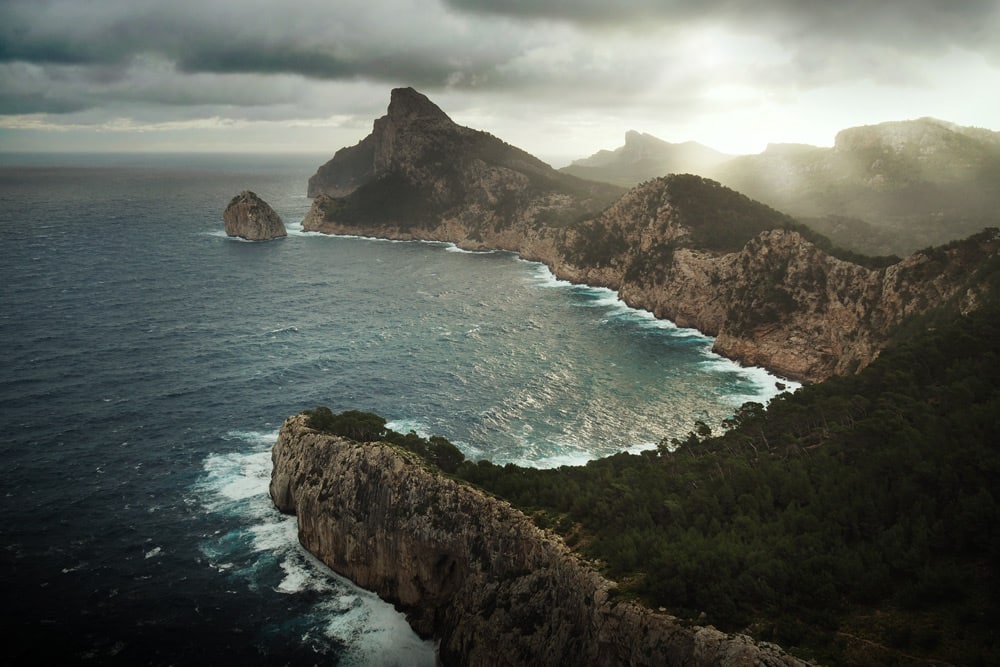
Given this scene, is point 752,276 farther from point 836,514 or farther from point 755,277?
point 836,514

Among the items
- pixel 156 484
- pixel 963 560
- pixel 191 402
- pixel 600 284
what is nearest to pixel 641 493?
pixel 963 560

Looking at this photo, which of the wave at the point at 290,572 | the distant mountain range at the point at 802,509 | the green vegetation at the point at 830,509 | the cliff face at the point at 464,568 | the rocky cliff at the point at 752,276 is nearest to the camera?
the green vegetation at the point at 830,509

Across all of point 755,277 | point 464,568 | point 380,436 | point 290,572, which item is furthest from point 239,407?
point 755,277

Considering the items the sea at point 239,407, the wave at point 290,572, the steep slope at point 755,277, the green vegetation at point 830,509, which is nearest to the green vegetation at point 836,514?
the green vegetation at point 830,509

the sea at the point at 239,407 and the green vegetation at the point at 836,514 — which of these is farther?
the sea at the point at 239,407

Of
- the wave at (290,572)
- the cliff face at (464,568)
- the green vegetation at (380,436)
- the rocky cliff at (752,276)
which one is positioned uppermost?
the rocky cliff at (752,276)

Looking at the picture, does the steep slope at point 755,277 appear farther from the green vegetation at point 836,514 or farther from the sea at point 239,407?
the green vegetation at point 836,514

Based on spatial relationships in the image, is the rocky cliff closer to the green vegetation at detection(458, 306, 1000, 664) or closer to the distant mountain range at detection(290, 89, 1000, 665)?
the distant mountain range at detection(290, 89, 1000, 665)
